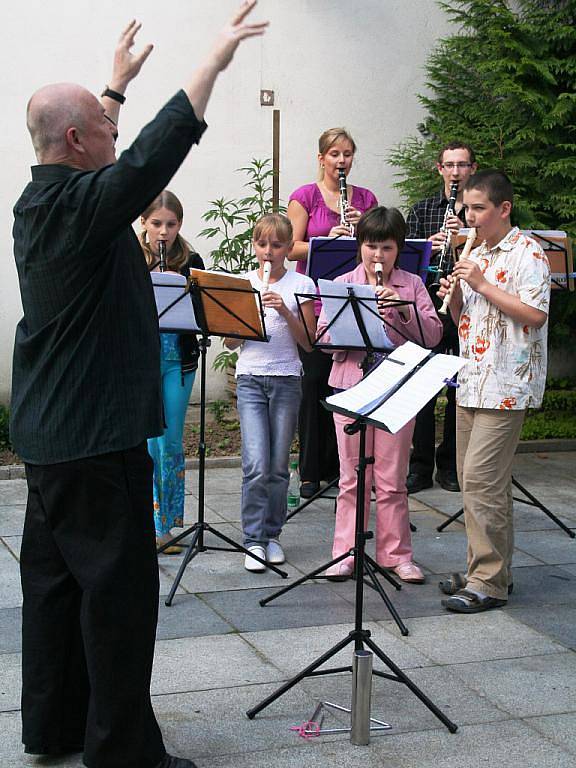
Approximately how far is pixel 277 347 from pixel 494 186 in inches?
53.9

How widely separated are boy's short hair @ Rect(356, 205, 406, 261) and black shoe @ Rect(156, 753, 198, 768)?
107 inches

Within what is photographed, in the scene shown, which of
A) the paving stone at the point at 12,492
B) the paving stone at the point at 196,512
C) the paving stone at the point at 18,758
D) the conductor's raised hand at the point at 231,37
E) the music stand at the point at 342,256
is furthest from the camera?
the paving stone at the point at 12,492

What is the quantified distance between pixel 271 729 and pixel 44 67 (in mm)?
6235

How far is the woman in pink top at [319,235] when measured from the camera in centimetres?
667

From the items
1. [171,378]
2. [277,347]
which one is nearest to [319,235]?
[277,347]

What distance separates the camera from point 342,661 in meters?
4.24

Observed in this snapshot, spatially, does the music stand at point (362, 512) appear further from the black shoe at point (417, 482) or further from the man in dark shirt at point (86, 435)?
the black shoe at point (417, 482)

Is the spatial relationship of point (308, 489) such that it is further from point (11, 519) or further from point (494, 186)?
A: point (494, 186)

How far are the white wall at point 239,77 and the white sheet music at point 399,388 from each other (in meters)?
5.33

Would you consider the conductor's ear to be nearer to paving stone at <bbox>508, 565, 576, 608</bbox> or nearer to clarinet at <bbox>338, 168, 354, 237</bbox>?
paving stone at <bbox>508, 565, 576, 608</bbox>

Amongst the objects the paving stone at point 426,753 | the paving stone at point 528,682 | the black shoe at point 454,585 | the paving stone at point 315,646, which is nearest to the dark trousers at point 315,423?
the black shoe at point 454,585

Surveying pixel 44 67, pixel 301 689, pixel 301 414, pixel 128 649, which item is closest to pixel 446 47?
pixel 44 67

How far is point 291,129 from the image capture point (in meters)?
9.06

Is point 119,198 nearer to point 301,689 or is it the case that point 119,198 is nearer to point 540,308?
point 301,689
